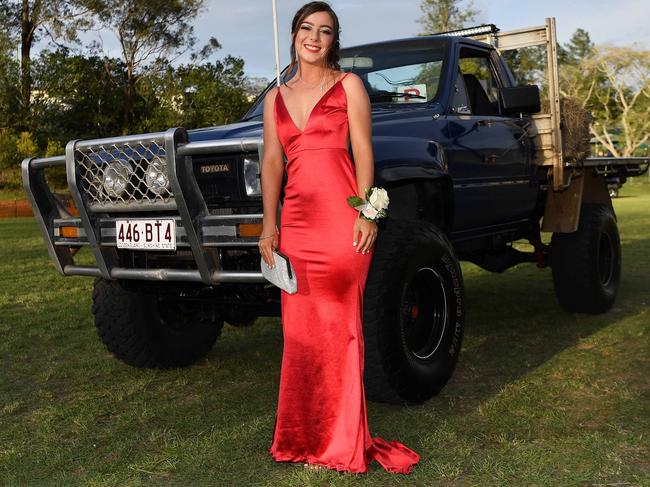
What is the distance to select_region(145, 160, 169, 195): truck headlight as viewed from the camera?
3.65m

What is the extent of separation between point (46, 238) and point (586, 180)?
14.0 ft

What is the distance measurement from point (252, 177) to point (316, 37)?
30.2 inches

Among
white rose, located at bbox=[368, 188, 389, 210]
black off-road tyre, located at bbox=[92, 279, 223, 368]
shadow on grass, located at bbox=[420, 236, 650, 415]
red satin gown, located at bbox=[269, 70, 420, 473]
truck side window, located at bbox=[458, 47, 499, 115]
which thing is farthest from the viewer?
truck side window, located at bbox=[458, 47, 499, 115]

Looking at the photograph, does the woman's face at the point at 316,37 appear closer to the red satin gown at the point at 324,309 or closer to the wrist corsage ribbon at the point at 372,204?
the red satin gown at the point at 324,309

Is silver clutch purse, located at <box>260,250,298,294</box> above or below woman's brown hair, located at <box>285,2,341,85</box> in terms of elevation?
below

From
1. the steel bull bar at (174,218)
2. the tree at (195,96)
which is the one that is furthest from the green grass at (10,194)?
the steel bull bar at (174,218)

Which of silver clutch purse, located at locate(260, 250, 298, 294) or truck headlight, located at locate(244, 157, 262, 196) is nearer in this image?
silver clutch purse, located at locate(260, 250, 298, 294)

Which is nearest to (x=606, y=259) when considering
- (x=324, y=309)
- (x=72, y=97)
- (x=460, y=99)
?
(x=460, y=99)

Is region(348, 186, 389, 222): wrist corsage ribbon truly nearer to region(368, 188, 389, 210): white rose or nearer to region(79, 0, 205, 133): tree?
region(368, 188, 389, 210): white rose

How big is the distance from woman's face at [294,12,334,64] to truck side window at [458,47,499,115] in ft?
7.32

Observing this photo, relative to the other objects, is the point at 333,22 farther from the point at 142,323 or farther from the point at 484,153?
the point at 142,323

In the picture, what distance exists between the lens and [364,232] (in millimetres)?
2982

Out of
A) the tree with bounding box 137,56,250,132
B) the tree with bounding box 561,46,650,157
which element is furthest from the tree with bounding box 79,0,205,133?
the tree with bounding box 561,46,650,157

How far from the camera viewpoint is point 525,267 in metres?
9.41
